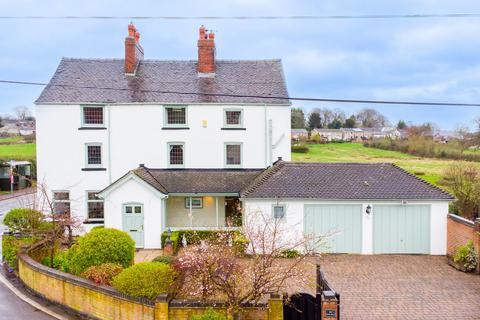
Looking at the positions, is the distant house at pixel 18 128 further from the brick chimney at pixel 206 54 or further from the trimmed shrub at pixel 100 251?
the trimmed shrub at pixel 100 251

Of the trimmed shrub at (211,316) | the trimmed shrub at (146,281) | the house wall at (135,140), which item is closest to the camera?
the trimmed shrub at (211,316)

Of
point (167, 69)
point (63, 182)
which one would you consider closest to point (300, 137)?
point (167, 69)

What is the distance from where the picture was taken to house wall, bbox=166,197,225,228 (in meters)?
27.0

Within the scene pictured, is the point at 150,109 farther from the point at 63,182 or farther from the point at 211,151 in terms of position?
the point at 63,182

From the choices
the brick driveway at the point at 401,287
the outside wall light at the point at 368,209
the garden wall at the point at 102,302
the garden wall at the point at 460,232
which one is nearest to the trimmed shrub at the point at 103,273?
the garden wall at the point at 102,302

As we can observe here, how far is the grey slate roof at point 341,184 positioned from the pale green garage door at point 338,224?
0.61 metres

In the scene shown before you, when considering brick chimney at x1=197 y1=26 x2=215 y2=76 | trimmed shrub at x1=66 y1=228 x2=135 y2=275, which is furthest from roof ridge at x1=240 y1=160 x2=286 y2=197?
brick chimney at x1=197 y1=26 x2=215 y2=76

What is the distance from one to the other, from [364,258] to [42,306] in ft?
46.6

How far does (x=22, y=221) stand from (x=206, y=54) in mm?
15982

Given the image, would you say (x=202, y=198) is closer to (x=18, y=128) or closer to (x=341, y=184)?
(x=341, y=184)

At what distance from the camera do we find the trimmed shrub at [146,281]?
40.3 feet

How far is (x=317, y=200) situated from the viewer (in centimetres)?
2217

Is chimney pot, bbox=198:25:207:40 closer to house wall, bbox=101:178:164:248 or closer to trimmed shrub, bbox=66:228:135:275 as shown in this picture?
house wall, bbox=101:178:164:248

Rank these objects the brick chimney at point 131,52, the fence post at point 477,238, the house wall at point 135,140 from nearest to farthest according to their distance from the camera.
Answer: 1. the fence post at point 477,238
2. the house wall at point 135,140
3. the brick chimney at point 131,52
